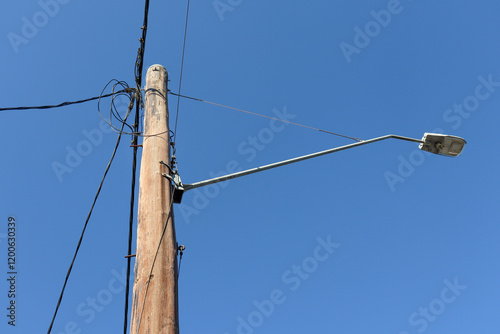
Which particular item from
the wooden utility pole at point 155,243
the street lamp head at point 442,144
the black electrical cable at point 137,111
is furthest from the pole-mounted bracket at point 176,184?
the street lamp head at point 442,144

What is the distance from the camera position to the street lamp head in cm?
588

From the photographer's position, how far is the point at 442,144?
5.92m

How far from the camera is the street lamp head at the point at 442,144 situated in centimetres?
588

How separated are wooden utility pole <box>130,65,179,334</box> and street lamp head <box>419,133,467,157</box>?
2974 mm

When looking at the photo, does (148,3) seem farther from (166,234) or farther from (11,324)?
(11,324)

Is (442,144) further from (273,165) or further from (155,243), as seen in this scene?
(155,243)

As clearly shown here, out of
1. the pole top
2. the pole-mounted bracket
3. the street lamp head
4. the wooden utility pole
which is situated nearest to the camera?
the wooden utility pole

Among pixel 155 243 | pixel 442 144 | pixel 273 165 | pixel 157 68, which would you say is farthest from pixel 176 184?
pixel 442 144

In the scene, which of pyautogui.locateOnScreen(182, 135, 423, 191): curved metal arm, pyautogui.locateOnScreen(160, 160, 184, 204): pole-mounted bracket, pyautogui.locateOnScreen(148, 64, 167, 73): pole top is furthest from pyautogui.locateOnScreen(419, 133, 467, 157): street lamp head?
pyautogui.locateOnScreen(148, 64, 167, 73): pole top

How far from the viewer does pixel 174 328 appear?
3.64 metres

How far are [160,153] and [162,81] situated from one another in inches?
44.2

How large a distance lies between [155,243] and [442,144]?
11.9 ft

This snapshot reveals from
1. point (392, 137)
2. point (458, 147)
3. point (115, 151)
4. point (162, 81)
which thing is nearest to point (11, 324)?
point (115, 151)

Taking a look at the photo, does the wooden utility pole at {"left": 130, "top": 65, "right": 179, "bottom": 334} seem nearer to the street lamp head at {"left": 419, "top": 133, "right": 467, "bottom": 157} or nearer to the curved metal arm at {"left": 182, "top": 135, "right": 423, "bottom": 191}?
the curved metal arm at {"left": 182, "top": 135, "right": 423, "bottom": 191}
